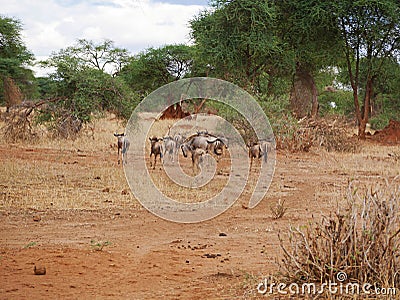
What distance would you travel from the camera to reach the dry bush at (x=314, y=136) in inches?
671

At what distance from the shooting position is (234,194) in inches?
384

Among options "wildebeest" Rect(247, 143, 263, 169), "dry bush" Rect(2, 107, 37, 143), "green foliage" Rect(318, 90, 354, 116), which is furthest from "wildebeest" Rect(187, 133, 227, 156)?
"green foliage" Rect(318, 90, 354, 116)

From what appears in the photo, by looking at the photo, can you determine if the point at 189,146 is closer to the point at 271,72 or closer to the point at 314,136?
the point at 314,136

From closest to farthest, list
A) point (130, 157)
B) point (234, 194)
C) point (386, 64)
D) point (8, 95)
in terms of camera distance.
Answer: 1. point (234, 194)
2. point (130, 157)
3. point (386, 64)
4. point (8, 95)

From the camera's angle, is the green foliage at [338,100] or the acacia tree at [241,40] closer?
the acacia tree at [241,40]

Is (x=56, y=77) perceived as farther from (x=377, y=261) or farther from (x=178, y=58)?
(x=377, y=261)

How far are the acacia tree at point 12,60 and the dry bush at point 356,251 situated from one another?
2479 centimetres

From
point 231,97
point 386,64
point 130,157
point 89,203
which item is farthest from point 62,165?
point 386,64

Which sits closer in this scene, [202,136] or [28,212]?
[28,212]

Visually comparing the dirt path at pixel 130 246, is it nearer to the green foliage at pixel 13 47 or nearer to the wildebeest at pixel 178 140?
the wildebeest at pixel 178 140

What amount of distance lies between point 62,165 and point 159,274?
8.22m

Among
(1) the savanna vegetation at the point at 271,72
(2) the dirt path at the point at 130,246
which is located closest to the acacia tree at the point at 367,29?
(1) the savanna vegetation at the point at 271,72

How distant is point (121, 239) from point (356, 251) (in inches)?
116

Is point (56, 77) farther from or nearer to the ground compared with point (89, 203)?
farther from the ground
